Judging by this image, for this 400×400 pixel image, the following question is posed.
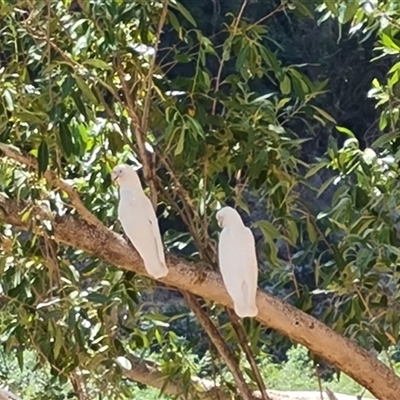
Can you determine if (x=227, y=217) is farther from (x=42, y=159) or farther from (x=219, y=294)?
(x=42, y=159)

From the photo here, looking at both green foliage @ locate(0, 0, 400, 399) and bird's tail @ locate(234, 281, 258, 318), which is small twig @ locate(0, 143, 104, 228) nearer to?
green foliage @ locate(0, 0, 400, 399)

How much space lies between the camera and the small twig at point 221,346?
4.33 ft

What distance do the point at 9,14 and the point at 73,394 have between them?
2.07ft

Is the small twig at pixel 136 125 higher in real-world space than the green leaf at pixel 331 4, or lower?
lower

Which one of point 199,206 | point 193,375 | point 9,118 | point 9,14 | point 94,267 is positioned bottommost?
point 193,375

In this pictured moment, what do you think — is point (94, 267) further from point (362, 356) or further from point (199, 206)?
point (362, 356)

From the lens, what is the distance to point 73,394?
4.55ft

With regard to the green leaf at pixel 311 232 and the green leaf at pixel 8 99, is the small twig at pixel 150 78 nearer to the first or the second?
the green leaf at pixel 8 99

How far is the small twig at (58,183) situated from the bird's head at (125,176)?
6 cm

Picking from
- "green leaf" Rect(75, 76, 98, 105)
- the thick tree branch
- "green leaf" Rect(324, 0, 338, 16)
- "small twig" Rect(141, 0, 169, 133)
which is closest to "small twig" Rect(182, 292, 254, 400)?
the thick tree branch

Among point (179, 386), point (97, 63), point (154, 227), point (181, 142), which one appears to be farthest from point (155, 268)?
point (179, 386)

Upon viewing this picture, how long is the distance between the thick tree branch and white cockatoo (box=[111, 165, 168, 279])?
3cm

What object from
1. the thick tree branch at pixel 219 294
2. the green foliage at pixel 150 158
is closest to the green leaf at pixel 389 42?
the green foliage at pixel 150 158

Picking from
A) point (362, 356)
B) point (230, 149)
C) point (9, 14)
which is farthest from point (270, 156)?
point (9, 14)
